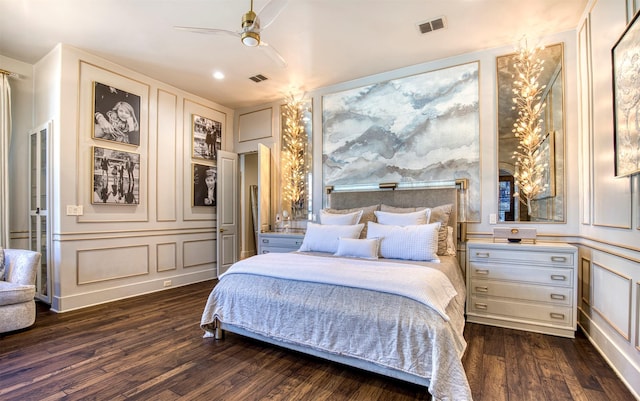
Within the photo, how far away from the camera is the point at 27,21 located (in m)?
3.03

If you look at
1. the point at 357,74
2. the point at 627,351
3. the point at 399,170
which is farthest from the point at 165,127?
the point at 627,351

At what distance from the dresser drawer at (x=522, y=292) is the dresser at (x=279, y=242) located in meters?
2.14

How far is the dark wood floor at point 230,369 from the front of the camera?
1889 millimetres

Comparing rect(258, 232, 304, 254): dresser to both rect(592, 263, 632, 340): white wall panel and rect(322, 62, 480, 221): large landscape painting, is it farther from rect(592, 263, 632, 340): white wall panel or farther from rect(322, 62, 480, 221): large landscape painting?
rect(592, 263, 632, 340): white wall panel

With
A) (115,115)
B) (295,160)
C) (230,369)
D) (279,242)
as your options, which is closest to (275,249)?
(279,242)

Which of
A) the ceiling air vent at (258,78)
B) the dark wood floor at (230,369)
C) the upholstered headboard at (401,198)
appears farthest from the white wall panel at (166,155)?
the upholstered headboard at (401,198)

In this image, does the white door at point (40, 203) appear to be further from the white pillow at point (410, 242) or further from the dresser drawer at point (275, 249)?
the white pillow at point (410, 242)

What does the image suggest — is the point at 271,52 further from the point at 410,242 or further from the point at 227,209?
the point at 227,209

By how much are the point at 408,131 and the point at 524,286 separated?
219 cm

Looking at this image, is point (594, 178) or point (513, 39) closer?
point (594, 178)

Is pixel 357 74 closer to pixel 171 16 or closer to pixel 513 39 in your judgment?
pixel 513 39

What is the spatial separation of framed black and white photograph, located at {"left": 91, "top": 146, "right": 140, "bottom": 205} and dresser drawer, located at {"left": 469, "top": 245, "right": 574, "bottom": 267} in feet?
14.0

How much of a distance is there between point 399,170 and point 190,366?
10.3ft

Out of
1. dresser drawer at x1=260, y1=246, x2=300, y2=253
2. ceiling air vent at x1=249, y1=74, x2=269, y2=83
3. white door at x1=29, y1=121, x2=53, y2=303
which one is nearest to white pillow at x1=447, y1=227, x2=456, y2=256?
dresser drawer at x1=260, y1=246, x2=300, y2=253
